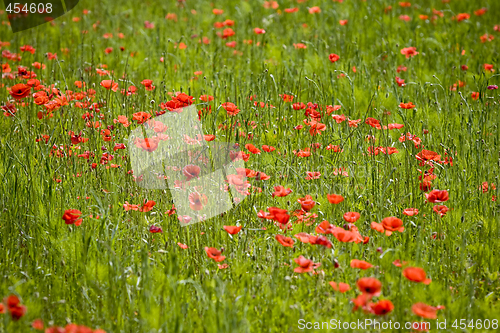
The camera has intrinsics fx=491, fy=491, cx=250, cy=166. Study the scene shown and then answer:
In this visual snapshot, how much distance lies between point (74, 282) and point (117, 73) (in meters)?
2.85

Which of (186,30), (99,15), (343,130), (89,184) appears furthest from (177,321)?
(99,15)

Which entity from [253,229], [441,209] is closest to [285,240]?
[253,229]

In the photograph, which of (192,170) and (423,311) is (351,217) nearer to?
(423,311)

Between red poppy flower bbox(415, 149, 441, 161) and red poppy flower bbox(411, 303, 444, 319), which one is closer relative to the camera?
red poppy flower bbox(411, 303, 444, 319)

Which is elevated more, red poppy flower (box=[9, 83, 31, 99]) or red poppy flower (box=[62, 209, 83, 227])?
red poppy flower (box=[9, 83, 31, 99])

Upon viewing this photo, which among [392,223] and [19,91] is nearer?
[392,223]

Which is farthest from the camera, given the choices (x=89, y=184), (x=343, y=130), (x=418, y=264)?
(x=343, y=130)

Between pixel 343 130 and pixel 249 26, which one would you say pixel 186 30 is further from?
pixel 343 130

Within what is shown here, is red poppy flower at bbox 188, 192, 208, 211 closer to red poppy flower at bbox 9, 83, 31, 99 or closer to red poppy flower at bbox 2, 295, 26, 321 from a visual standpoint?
red poppy flower at bbox 2, 295, 26, 321

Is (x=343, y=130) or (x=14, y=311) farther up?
(x=14, y=311)

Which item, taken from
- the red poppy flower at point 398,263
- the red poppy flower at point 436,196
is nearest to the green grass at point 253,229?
the red poppy flower at point 398,263

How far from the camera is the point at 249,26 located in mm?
5902

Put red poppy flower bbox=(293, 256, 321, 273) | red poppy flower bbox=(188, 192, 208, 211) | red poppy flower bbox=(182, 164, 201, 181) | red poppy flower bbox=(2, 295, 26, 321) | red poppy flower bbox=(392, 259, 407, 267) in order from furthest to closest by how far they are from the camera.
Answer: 1. red poppy flower bbox=(182, 164, 201, 181)
2. red poppy flower bbox=(188, 192, 208, 211)
3. red poppy flower bbox=(392, 259, 407, 267)
4. red poppy flower bbox=(293, 256, 321, 273)
5. red poppy flower bbox=(2, 295, 26, 321)

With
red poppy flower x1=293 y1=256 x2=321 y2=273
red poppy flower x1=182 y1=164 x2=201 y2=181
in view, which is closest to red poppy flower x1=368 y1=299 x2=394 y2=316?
red poppy flower x1=293 y1=256 x2=321 y2=273
